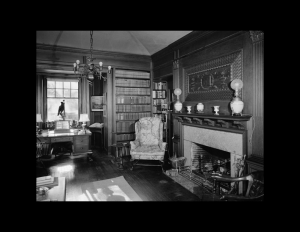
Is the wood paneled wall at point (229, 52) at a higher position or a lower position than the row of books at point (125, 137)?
higher

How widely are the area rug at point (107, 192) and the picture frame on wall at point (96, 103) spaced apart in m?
3.70

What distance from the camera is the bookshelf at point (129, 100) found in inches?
221

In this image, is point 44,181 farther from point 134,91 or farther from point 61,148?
point 61,148

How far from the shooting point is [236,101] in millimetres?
2795

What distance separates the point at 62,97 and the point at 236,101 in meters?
6.17

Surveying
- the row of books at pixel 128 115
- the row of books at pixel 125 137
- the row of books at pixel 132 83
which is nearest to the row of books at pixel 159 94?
the row of books at pixel 132 83

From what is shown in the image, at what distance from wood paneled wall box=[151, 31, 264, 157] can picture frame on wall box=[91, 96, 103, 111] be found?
10.2ft

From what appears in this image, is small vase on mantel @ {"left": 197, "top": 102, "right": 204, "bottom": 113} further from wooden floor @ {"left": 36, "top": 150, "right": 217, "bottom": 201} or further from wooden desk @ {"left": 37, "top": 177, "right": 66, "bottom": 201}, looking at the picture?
wooden desk @ {"left": 37, "top": 177, "right": 66, "bottom": 201}

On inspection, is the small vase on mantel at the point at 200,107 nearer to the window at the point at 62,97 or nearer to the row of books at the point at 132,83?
the row of books at the point at 132,83

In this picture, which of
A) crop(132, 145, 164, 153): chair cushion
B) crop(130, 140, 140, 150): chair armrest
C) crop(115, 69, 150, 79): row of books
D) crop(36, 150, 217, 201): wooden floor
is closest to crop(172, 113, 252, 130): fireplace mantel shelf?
crop(132, 145, 164, 153): chair cushion
